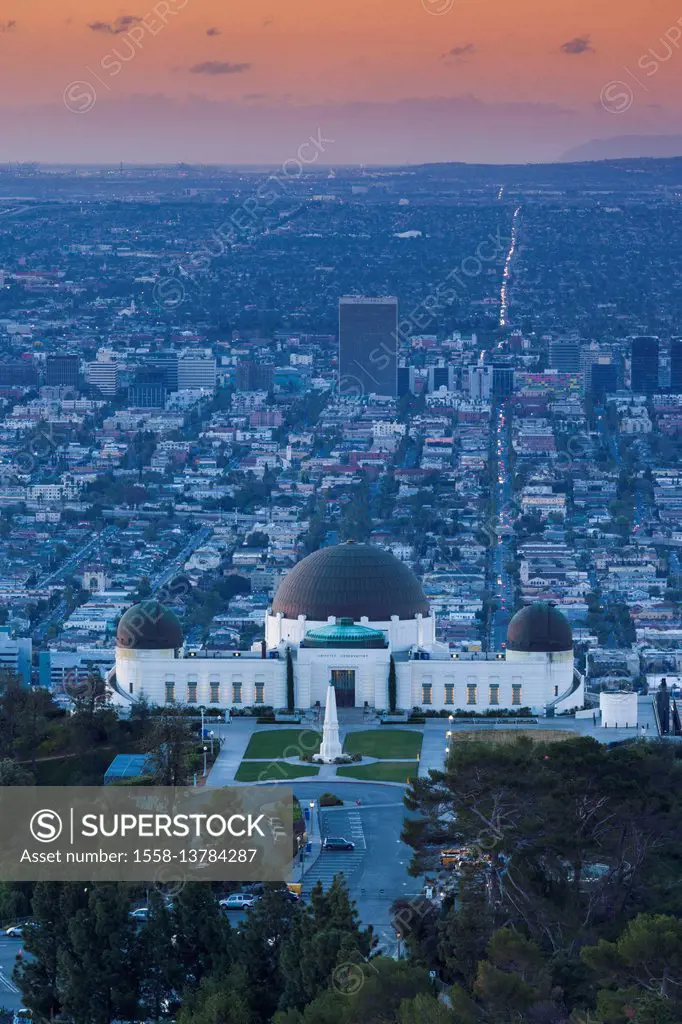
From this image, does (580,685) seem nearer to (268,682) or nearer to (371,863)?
(268,682)

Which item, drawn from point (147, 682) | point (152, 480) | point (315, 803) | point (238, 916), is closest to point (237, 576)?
point (152, 480)

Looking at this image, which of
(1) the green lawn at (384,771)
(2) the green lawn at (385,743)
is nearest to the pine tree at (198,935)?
(1) the green lawn at (384,771)

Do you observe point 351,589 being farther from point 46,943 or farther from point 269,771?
point 46,943

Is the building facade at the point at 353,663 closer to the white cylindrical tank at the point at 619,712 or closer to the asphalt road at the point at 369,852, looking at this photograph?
the white cylindrical tank at the point at 619,712

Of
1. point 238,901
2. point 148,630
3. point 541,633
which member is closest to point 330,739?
point 541,633

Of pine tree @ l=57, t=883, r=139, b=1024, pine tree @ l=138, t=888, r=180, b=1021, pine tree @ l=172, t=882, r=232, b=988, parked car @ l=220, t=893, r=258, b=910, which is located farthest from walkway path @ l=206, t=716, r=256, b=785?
pine tree @ l=138, t=888, r=180, b=1021

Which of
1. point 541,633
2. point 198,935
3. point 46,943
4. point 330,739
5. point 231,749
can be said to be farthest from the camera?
point 541,633

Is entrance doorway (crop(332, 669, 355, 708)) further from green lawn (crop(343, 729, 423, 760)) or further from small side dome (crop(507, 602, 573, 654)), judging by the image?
small side dome (crop(507, 602, 573, 654))
